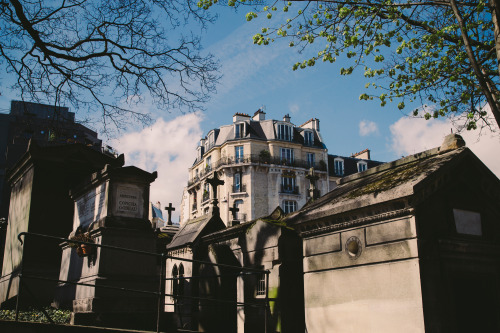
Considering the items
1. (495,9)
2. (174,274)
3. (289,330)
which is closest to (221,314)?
(289,330)

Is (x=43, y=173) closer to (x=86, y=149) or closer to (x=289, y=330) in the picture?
(x=86, y=149)

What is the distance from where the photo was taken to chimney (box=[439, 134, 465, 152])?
7.98 meters

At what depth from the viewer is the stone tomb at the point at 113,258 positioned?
9.25 m

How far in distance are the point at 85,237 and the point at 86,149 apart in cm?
493

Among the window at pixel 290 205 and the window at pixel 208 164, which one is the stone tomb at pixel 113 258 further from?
the window at pixel 208 164

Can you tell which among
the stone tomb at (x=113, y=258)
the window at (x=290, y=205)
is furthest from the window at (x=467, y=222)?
the window at (x=290, y=205)

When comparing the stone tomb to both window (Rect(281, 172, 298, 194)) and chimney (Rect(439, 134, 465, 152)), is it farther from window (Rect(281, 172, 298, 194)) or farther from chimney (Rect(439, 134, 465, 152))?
window (Rect(281, 172, 298, 194))

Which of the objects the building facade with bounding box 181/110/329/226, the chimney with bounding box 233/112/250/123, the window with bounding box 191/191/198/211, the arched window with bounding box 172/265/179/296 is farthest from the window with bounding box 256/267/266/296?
the window with bounding box 191/191/198/211

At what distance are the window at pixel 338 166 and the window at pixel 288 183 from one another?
815 cm

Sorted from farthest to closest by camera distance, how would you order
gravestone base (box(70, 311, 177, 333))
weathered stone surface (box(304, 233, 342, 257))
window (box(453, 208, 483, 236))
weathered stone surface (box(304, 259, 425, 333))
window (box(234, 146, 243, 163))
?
1. window (box(234, 146, 243, 163))
2. gravestone base (box(70, 311, 177, 333))
3. weathered stone surface (box(304, 233, 342, 257))
4. window (box(453, 208, 483, 236))
5. weathered stone surface (box(304, 259, 425, 333))

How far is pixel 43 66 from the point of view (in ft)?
34.6

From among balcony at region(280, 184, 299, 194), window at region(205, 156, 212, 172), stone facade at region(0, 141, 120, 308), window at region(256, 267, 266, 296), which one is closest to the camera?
window at region(256, 267, 266, 296)

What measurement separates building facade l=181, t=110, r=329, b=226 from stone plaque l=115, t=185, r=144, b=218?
3880 cm

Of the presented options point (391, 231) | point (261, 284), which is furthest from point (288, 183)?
point (391, 231)
